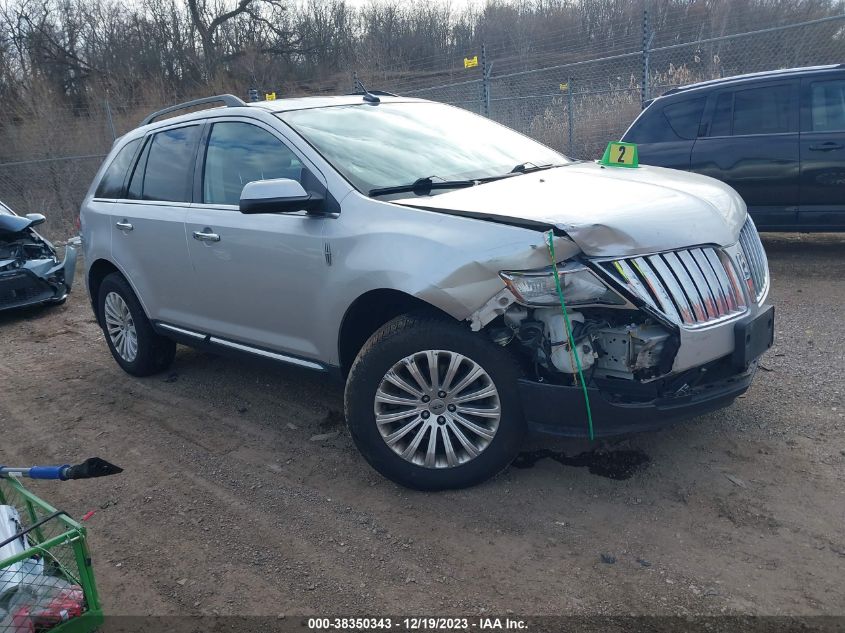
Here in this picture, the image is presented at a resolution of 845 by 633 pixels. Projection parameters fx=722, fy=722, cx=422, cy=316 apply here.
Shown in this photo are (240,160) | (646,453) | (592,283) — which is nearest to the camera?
(592,283)

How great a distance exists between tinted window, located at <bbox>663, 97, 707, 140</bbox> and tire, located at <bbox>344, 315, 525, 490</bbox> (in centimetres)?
545

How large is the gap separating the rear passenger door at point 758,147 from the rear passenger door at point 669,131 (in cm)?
11

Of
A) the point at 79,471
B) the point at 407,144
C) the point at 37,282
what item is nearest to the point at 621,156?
the point at 407,144

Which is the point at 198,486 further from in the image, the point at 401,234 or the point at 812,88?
the point at 812,88

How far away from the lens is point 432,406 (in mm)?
3377

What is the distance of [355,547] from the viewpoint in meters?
3.14

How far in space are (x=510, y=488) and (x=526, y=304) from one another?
3.20ft

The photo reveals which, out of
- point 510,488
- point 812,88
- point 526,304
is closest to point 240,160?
point 526,304

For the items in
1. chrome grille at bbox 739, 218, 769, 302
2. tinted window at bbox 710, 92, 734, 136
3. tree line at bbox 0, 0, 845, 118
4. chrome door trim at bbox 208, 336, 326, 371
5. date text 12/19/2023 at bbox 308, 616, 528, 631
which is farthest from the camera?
tree line at bbox 0, 0, 845, 118

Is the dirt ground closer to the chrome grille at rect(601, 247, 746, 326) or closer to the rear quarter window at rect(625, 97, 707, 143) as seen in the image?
the chrome grille at rect(601, 247, 746, 326)

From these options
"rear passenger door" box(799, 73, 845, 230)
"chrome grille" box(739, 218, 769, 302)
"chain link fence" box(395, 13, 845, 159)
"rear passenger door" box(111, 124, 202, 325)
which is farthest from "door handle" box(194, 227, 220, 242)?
"chain link fence" box(395, 13, 845, 159)

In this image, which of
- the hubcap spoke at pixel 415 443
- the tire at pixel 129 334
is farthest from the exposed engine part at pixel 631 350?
the tire at pixel 129 334

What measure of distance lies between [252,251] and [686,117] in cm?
546

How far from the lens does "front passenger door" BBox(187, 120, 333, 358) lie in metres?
3.88
